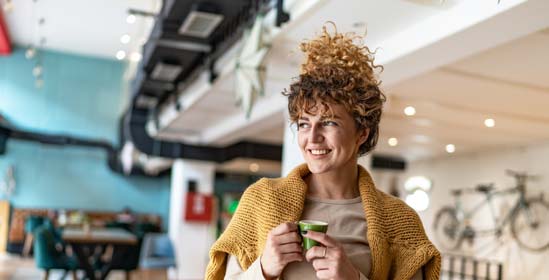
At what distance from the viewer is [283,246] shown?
1458mm

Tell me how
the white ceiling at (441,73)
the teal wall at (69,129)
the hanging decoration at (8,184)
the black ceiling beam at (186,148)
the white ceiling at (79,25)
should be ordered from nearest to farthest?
1. the white ceiling at (441,73)
2. the black ceiling beam at (186,148)
3. the white ceiling at (79,25)
4. the hanging decoration at (8,184)
5. the teal wall at (69,129)

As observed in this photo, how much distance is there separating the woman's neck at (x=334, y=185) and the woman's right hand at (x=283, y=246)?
0.26 m

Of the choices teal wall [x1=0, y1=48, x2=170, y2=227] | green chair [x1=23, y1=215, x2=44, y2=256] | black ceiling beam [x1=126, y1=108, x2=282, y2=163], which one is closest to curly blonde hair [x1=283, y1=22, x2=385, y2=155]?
black ceiling beam [x1=126, y1=108, x2=282, y2=163]

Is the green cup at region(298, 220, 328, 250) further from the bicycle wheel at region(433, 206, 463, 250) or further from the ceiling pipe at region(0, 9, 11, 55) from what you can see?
the ceiling pipe at region(0, 9, 11, 55)

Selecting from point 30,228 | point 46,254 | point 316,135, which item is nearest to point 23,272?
point 30,228

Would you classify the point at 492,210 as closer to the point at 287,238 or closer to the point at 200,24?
the point at 200,24

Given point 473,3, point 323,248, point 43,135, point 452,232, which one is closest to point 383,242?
point 323,248

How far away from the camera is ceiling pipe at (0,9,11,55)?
535 inches

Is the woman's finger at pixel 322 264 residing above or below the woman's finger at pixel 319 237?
below

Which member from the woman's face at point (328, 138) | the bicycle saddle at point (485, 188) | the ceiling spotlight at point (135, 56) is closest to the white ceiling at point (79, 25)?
the ceiling spotlight at point (135, 56)

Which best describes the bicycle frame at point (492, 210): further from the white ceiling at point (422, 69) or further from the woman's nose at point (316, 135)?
the woman's nose at point (316, 135)

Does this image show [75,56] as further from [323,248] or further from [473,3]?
[323,248]

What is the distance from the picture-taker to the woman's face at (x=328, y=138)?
5.22ft

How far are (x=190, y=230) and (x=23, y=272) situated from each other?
10.4 ft
